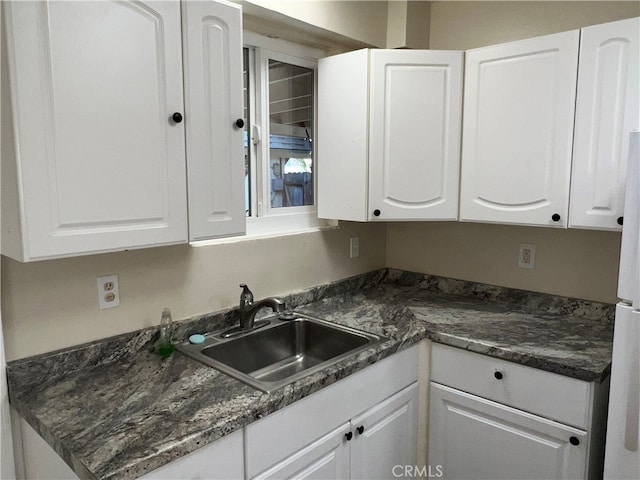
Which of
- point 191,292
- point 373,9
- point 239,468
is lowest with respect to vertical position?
point 239,468

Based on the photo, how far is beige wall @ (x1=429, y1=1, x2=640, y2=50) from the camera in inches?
74.6

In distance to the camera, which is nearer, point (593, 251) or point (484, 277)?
point (593, 251)

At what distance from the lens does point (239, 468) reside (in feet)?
4.07

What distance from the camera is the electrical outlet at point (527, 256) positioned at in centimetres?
216

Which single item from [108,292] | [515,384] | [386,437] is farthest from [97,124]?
[515,384]

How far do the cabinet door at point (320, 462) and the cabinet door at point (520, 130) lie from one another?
1090mm

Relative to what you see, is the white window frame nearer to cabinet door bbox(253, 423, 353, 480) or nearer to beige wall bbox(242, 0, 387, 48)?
beige wall bbox(242, 0, 387, 48)

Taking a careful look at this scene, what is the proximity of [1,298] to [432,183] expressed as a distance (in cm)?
163

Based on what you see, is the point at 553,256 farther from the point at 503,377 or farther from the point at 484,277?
the point at 503,377

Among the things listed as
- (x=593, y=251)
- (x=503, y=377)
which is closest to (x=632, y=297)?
(x=503, y=377)

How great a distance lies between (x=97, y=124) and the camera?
1.17 m

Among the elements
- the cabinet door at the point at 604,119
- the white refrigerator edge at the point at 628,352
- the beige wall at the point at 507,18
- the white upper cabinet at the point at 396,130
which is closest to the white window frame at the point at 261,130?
the white upper cabinet at the point at 396,130

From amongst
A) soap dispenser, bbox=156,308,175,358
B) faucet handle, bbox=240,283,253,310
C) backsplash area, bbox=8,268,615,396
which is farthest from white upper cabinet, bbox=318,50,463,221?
soap dispenser, bbox=156,308,175,358

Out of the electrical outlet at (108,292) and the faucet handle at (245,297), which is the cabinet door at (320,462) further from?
the electrical outlet at (108,292)
